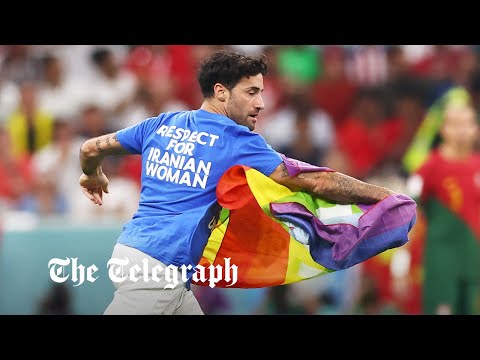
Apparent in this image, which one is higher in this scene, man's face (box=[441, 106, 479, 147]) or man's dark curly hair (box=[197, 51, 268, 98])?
man's dark curly hair (box=[197, 51, 268, 98])

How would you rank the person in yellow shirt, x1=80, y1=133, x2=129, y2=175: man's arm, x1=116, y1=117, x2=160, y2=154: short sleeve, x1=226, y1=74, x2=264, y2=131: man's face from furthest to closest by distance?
the person in yellow shirt → x1=80, y1=133, x2=129, y2=175: man's arm → x1=116, y1=117, x2=160, y2=154: short sleeve → x1=226, y1=74, x2=264, y2=131: man's face

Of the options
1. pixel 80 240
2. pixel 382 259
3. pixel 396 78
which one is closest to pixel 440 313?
pixel 382 259

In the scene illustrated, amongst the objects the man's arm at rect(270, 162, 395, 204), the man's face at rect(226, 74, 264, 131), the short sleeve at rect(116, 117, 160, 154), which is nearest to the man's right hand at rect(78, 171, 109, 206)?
the short sleeve at rect(116, 117, 160, 154)

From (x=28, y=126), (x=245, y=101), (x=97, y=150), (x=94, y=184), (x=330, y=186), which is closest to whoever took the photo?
(x=330, y=186)

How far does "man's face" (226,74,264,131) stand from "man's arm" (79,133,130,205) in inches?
35.8

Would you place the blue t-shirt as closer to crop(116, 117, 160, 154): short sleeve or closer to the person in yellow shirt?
crop(116, 117, 160, 154): short sleeve

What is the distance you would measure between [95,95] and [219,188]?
224 inches

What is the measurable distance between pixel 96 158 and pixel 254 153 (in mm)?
1374

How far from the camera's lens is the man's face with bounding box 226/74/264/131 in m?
6.74

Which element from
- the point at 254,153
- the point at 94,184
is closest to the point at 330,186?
the point at 254,153

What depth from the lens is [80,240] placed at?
10.3 m

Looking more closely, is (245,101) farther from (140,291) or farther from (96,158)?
(140,291)

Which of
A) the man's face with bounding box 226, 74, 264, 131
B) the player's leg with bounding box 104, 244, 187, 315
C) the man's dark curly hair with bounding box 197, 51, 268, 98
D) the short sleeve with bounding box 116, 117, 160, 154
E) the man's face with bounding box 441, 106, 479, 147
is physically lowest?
the player's leg with bounding box 104, 244, 187, 315

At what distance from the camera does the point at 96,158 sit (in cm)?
734
